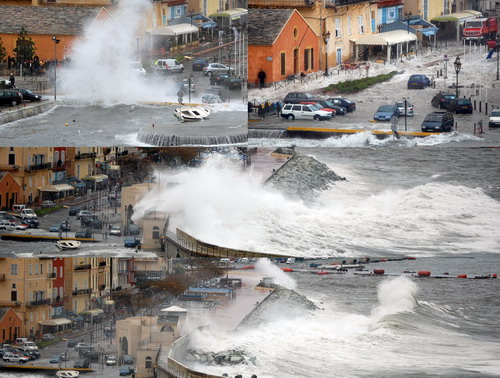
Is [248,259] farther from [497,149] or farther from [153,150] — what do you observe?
[497,149]

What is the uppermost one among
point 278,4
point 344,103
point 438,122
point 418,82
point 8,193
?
point 278,4

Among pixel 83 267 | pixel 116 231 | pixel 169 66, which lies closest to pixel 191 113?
pixel 169 66

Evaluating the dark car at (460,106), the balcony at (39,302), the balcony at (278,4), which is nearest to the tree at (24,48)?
the balcony at (278,4)

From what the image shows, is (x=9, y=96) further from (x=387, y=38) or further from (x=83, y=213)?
(x=387, y=38)

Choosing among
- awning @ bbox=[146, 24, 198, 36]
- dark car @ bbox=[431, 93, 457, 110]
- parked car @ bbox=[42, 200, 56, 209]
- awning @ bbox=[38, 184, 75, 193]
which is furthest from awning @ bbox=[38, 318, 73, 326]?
dark car @ bbox=[431, 93, 457, 110]

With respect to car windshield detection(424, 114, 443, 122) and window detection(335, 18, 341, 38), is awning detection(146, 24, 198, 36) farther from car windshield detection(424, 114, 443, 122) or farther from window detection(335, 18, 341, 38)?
car windshield detection(424, 114, 443, 122)

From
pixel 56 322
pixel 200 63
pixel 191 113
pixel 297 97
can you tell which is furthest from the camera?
pixel 297 97

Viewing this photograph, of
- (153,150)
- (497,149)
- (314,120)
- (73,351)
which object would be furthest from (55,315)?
(497,149)
